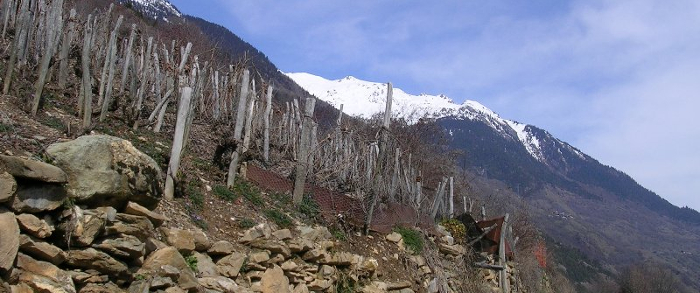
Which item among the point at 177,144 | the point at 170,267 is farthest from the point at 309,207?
the point at 170,267

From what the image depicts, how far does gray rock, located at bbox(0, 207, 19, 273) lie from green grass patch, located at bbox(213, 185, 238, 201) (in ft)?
12.5

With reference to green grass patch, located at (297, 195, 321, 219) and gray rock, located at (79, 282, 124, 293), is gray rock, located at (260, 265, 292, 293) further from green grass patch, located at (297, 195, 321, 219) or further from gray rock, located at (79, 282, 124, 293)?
gray rock, located at (79, 282, 124, 293)

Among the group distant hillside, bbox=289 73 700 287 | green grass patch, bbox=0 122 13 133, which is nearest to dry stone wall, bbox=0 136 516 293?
green grass patch, bbox=0 122 13 133

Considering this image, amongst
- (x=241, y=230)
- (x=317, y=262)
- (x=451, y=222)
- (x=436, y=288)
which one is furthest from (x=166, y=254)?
(x=451, y=222)

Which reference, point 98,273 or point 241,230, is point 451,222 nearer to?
point 241,230

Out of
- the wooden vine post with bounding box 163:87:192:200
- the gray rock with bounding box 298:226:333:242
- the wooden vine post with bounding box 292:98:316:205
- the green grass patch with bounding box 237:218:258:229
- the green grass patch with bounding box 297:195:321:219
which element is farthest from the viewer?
the wooden vine post with bounding box 292:98:316:205

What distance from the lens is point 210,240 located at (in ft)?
21.0

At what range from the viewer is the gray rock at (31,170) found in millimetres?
4070

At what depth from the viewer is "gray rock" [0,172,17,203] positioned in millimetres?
3967

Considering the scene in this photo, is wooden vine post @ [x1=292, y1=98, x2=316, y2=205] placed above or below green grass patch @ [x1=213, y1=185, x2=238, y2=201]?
above

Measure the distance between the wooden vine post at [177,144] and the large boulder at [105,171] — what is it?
126cm

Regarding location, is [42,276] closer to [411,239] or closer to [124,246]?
[124,246]

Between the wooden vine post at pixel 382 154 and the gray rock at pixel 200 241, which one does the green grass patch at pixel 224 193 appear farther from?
the wooden vine post at pixel 382 154

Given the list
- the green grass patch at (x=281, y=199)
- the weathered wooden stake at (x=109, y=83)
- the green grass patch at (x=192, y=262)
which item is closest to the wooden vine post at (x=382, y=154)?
the green grass patch at (x=281, y=199)
